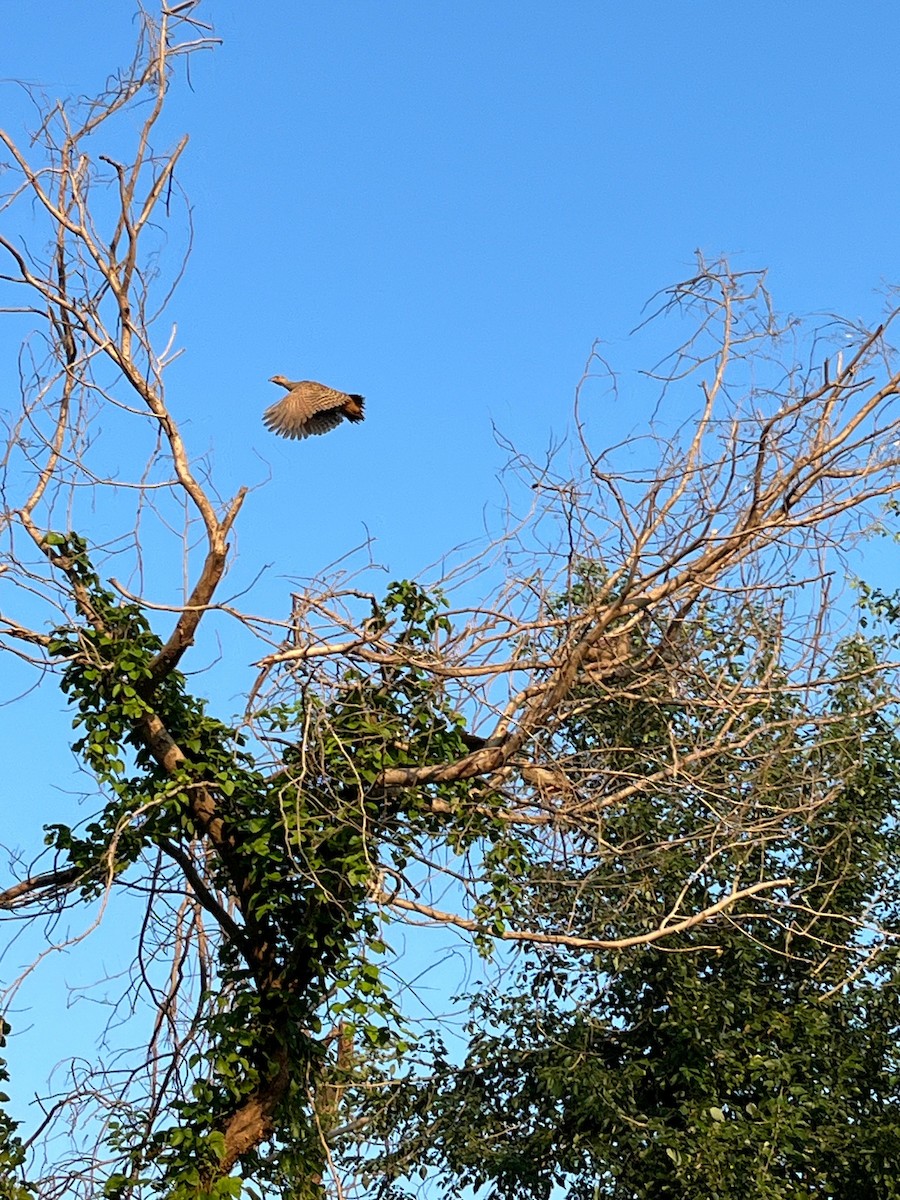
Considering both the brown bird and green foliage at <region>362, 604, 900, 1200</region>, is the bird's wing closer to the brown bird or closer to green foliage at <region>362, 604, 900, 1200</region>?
the brown bird

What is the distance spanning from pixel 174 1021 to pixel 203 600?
204 centimetres

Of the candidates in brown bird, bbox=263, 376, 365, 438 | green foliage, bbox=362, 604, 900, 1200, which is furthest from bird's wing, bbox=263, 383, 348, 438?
green foliage, bbox=362, 604, 900, 1200

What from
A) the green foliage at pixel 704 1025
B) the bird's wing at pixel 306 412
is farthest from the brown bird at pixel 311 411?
the green foliage at pixel 704 1025

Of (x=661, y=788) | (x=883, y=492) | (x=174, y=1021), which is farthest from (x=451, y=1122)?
(x=883, y=492)

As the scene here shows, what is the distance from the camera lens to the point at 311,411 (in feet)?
25.4

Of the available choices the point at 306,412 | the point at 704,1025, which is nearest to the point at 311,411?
the point at 306,412

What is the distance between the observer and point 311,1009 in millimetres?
7152

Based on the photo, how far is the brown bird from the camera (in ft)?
25.4

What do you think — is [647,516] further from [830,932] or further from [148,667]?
[830,932]

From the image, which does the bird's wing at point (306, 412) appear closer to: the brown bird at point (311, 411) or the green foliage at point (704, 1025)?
the brown bird at point (311, 411)

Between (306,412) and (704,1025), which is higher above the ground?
(306,412)

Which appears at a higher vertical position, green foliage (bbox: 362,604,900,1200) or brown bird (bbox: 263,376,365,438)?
brown bird (bbox: 263,376,365,438)

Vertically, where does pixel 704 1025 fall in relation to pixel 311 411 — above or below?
below

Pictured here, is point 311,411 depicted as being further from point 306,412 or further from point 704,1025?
point 704,1025
